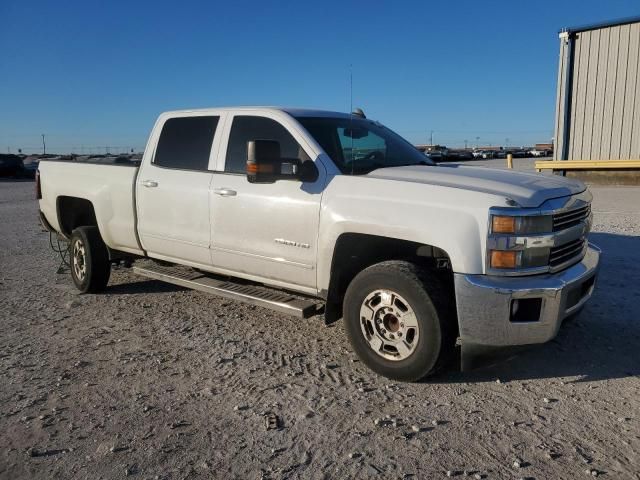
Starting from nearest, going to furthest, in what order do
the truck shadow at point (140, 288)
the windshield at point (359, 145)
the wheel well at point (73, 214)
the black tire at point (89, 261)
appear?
1. the windshield at point (359, 145)
2. the black tire at point (89, 261)
3. the truck shadow at point (140, 288)
4. the wheel well at point (73, 214)

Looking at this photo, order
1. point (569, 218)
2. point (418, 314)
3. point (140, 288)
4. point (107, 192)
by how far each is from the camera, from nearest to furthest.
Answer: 1. point (418, 314)
2. point (569, 218)
3. point (107, 192)
4. point (140, 288)

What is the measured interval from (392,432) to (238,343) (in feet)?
6.10

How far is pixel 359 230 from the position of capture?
3.93 meters

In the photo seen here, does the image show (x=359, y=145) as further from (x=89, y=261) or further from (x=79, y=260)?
(x=79, y=260)

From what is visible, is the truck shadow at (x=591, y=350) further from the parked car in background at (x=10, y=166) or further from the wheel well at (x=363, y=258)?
the parked car in background at (x=10, y=166)

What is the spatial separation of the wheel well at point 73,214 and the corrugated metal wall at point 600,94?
52.6 ft

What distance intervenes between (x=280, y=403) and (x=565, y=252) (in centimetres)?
222

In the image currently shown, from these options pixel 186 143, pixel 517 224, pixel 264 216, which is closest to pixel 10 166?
pixel 186 143

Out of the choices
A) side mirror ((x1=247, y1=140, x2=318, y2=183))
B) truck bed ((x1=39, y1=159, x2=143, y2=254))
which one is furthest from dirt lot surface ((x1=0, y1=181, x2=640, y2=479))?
side mirror ((x1=247, y1=140, x2=318, y2=183))

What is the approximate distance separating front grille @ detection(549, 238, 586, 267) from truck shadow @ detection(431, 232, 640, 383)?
0.47m

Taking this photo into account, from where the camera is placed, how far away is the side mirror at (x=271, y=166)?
4137 mm

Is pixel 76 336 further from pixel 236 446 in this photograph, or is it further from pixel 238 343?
pixel 236 446

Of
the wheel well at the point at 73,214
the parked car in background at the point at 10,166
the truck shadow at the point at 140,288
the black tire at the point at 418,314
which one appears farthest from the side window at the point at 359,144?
the parked car in background at the point at 10,166

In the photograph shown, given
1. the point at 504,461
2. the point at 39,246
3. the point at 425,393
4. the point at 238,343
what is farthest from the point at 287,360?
the point at 39,246
